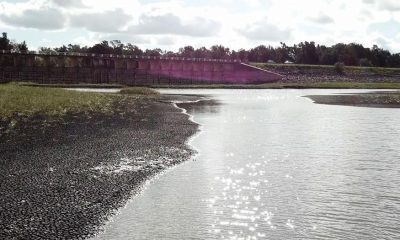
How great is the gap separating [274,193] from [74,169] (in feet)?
26.5

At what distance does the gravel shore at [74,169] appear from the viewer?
41.0 ft

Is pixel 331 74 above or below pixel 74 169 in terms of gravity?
above

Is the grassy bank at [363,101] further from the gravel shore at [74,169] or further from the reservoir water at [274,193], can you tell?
the gravel shore at [74,169]

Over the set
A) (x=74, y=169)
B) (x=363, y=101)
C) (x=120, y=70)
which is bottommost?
(x=74, y=169)

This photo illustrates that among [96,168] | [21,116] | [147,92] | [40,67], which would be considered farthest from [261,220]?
[40,67]

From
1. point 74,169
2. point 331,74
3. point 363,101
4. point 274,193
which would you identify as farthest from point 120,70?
point 274,193

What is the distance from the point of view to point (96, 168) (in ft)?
62.3

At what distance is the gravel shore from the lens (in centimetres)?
1250

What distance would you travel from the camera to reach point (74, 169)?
1856 centimetres

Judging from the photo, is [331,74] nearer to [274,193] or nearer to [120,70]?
[120,70]

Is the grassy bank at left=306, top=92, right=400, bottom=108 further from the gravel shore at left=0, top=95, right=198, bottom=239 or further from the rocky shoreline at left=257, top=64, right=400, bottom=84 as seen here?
the rocky shoreline at left=257, top=64, right=400, bottom=84

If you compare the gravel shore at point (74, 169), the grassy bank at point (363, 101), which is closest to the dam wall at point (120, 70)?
the grassy bank at point (363, 101)

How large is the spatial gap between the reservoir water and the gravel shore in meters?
0.82

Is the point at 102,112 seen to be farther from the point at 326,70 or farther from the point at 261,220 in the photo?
the point at 326,70
